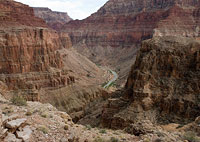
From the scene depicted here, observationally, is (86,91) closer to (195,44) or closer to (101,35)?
(195,44)

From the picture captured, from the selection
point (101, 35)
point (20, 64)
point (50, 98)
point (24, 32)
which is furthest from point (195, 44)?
point (101, 35)

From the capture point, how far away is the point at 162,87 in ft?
76.5

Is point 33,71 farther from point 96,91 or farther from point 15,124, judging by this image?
point 15,124

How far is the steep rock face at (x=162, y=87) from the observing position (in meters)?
21.7

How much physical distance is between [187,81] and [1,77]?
1569 inches

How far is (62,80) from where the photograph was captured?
5288cm

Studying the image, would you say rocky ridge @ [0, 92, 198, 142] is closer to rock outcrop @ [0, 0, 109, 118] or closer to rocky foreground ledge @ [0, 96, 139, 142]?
rocky foreground ledge @ [0, 96, 139, 142]

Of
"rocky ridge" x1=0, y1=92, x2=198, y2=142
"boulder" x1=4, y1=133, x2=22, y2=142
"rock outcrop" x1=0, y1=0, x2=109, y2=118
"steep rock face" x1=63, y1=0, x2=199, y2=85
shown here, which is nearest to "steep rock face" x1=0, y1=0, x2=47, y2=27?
"rock outcrop" x1=0, y1=0, x2=109, y2=118

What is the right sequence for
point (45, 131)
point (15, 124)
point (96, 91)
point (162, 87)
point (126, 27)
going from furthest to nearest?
point (126, 27) < point (96, 91) < point (162, 87) < point (45, 131) < point (15, 124)

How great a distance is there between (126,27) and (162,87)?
417 feet

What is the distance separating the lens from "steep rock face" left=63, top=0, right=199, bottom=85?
10712 cm

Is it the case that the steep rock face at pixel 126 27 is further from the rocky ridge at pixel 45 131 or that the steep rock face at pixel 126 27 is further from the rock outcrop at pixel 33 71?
the rocky ridge at pixel 45 131

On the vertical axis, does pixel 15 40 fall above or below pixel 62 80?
above

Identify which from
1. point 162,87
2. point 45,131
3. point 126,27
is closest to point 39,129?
point 45,131
